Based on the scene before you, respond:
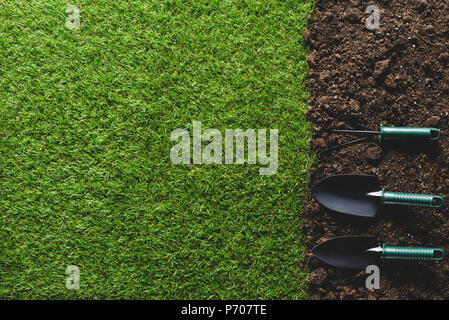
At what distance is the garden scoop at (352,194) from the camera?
7.57ft

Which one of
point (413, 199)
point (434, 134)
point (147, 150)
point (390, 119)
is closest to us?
point (413, 199)

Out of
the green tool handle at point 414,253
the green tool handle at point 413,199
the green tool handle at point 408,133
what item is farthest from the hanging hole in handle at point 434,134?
the green tool handle at point 414,253

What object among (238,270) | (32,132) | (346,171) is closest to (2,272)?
(32,132)

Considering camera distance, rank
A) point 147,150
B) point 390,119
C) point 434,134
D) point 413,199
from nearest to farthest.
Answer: point 413,199, point 434,134, point 390,119, point 147,150

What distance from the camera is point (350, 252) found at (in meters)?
2.33

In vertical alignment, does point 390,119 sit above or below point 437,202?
above

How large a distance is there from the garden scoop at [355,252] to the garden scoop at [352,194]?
20cm

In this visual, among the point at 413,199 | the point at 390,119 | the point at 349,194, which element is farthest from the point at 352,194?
the point at 390,119

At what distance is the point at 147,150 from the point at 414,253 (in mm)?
2011

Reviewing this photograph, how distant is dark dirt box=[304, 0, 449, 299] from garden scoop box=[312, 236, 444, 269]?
0.07 metres

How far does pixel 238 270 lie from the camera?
8.13 feet

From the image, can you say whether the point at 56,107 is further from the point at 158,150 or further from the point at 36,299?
the point at 36,299

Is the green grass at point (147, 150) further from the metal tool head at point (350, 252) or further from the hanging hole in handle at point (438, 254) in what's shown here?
the hanging hole in handle at point (438, 254)

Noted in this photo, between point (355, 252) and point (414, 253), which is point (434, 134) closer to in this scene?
point (414, 253)
